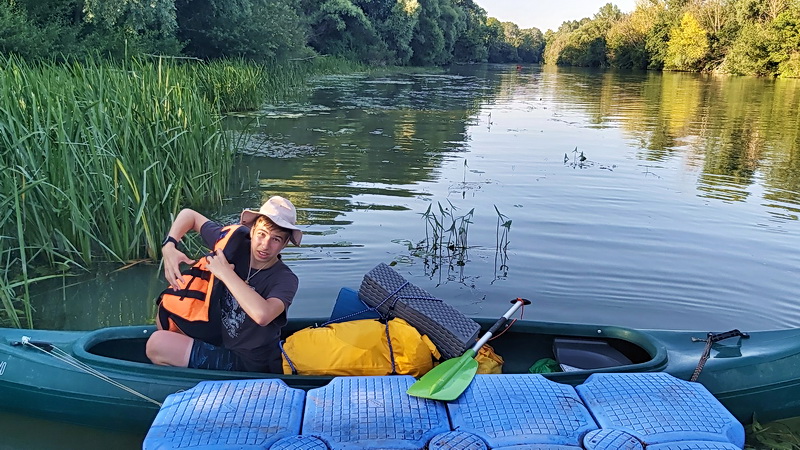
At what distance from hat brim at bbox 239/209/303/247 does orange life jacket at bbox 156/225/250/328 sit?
4 cm

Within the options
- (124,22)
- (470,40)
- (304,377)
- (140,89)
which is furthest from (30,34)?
(470,40)

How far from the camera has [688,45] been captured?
152ft

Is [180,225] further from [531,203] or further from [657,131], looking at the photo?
[657,131]

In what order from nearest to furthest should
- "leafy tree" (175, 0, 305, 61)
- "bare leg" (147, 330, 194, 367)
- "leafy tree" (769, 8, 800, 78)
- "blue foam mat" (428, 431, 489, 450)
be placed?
"blue foam mat" (428, 431, 489, 450) → "bare leg" (147, 330, 194, 367) → "leafy tree" (175, 0, 305, 61) → "leafy tree" (769, 8, 800, 78)

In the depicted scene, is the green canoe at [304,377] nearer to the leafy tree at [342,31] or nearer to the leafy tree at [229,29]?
the leafy tree at [229,29]

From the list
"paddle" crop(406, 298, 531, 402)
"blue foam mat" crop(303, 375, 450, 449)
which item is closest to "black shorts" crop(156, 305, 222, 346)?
"blue foam mat" crop(303, 375, 450, 449)

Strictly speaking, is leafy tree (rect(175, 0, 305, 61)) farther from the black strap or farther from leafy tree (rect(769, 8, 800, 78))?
leafy tree (rect(769, 8, 800, 78))

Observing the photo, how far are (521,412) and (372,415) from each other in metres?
0.56

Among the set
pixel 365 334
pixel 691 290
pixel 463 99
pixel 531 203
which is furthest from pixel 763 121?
pixel 365 334

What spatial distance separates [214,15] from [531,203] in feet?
48.5

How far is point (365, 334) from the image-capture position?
9.50 ft

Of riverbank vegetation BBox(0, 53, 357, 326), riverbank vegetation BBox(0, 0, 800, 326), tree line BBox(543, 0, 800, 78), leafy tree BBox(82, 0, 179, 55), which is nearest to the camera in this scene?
riverbank vegetation BBox(0, 53, 357, 326)

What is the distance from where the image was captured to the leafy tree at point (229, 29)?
61.5 feet

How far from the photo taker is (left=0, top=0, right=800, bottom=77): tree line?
14.1m
